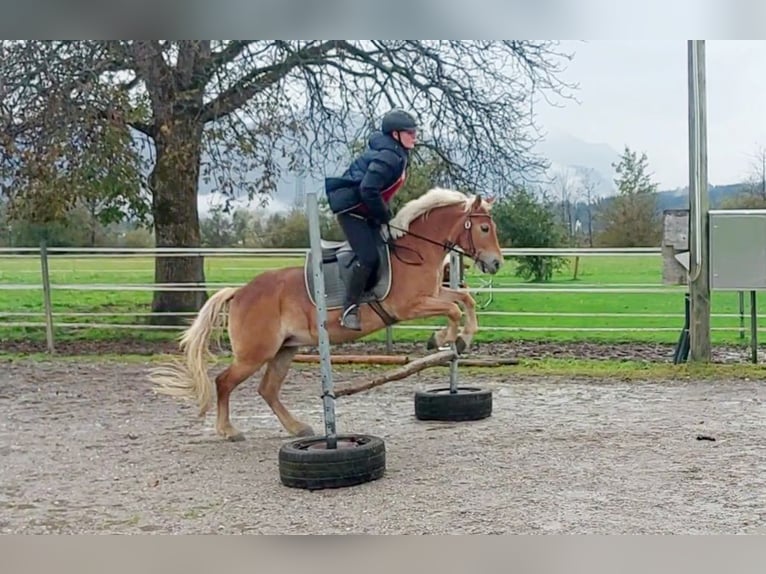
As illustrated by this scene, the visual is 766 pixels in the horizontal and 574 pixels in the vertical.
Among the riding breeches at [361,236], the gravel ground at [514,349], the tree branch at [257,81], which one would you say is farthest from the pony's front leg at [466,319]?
the tree branch at [257,81]

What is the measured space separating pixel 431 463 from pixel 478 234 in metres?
0.99

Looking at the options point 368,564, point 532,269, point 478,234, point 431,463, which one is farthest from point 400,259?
point 532,269

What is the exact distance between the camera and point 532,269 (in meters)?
6.68

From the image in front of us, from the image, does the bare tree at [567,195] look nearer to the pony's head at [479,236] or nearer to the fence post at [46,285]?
the pony's head at [479,236]

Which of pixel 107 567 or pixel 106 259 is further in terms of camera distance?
pixel 106 259

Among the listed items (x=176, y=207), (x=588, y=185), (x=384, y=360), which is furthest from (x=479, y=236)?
(x=176, y=207)

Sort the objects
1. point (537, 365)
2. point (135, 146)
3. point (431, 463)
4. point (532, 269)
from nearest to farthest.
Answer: point (431, 463) < point (537, 365) < point (532, 269) < point (135, 146)

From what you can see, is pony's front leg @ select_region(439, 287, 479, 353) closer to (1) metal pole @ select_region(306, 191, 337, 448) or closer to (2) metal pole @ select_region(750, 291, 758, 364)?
(1) metal pole @ select_region(306, 191, 337, 448)

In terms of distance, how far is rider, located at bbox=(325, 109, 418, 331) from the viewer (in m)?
3.22

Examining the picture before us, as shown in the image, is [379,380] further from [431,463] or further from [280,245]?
[280,245]

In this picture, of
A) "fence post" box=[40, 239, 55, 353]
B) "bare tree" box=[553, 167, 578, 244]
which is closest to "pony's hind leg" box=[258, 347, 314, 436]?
"bare tree" box=[553, 167, 578, 244]

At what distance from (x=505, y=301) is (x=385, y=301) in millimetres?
3395

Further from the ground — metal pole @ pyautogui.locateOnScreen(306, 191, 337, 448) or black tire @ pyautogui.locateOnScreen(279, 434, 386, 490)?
metal pole @ pyautogui.locateOnScreen(306, 191, 337, 448)

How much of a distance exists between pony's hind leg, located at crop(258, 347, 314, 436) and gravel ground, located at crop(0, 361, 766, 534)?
111mm
